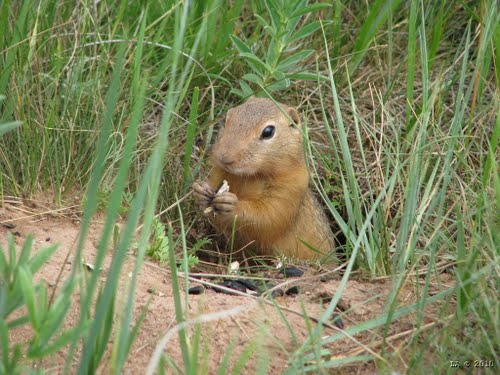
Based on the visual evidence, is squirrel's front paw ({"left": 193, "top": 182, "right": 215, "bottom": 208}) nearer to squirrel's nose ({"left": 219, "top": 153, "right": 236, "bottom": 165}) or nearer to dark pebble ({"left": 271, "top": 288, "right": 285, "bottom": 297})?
squirrel's nose ({"left": 219, "top": 153, "right": 236, "bottom": 165})

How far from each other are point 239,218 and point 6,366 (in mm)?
2738

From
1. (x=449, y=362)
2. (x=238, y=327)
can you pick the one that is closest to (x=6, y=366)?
(x=238, y=327)

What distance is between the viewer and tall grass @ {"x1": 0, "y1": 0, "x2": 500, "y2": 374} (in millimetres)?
3068

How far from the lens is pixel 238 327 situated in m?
3.55

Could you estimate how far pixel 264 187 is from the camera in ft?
17.2

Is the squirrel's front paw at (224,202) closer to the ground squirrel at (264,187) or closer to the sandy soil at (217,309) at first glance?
the ground squirrel at (264,187)

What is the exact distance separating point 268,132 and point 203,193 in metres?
0.54

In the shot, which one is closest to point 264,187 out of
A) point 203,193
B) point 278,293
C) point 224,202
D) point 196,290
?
point 224,202

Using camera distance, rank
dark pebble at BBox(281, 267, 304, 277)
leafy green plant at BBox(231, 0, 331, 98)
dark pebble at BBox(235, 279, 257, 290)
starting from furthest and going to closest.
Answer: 1. leafy green plant at BBox(231, 0, 331, 98)
2. dark pebble at BBox(281, 267, 304, 277)
3. dark pebble at BBox(235, 279, 257, 290)

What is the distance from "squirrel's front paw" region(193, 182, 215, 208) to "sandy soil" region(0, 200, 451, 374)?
2.37 feet

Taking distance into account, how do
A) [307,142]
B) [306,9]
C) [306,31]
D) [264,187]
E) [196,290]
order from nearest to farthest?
[196,290]
[307,142]
[306,9]
[306,31]
[264,187]

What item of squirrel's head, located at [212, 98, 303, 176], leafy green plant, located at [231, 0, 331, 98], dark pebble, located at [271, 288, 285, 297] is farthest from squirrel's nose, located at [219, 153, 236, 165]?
dark pebble, located at [271, 288, 285, 297]

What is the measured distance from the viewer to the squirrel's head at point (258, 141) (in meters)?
4.83

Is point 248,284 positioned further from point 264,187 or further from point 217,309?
point 264,187
